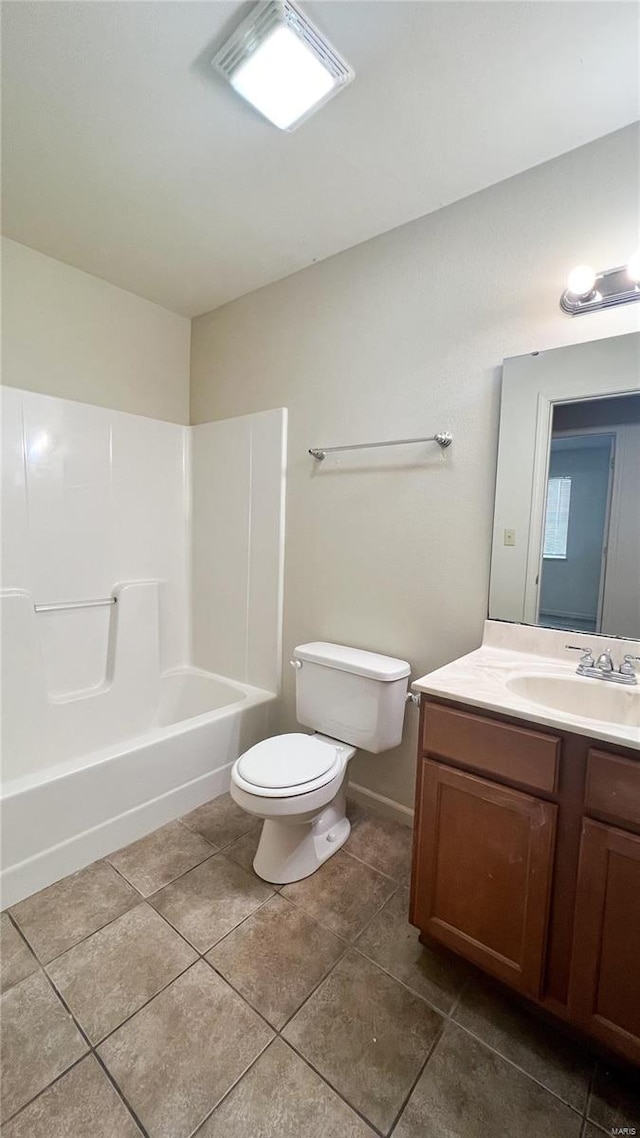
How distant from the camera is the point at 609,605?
4.49 ft

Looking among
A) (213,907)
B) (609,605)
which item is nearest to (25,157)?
(609,605)

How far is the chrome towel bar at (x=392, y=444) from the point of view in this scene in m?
1.66

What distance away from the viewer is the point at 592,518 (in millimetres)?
1395

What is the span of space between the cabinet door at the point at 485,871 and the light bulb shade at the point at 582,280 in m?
1.43

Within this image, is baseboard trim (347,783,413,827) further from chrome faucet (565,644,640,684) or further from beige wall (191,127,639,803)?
chrome faucet (565,644,640,684)

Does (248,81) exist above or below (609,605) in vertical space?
above

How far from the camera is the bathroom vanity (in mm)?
932

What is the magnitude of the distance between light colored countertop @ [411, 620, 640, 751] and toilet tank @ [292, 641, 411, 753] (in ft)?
1.21

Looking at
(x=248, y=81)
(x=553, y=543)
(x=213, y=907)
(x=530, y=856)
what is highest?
(x=248, y=81)

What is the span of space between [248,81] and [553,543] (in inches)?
61.7

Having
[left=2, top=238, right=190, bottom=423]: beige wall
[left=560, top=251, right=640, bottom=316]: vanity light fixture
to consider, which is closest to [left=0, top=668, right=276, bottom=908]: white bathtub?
[left=2, top=238, right=190, bottom=423]: beige wall

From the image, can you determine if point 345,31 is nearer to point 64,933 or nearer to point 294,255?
point 294,255

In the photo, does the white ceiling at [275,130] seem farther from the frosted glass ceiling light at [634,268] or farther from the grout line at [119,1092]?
the grout line at [119,1092]

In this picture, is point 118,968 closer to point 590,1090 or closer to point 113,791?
point 113,791
